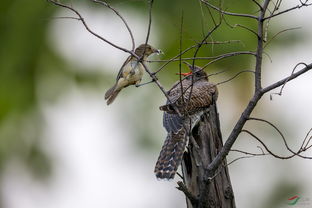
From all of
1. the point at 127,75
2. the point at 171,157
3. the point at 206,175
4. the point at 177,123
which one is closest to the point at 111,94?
the point at 127,75

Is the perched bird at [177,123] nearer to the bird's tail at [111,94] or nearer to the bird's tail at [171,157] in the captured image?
the bird's tail at [171,157]

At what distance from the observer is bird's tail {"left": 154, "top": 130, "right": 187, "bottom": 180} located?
6.46 metres

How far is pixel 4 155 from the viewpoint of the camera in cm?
1514

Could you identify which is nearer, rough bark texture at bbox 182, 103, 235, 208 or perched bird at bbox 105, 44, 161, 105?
rough bark texture at bbox 182, 103, 235, 208

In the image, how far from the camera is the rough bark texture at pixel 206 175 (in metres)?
5.98

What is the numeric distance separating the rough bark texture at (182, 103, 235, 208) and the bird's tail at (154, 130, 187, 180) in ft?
0.25

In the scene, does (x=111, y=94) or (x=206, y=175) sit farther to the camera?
(x=111, y=94)

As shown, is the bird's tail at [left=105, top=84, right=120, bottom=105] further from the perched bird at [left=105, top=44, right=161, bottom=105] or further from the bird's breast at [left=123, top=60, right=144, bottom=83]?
the bird's breast at [left=123, top=60, right=144, bottom=83]

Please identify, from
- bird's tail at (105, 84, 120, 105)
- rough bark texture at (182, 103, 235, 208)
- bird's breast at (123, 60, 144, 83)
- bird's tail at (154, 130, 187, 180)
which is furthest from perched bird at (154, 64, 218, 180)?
bird's tail at (105, 84, 120, 105)

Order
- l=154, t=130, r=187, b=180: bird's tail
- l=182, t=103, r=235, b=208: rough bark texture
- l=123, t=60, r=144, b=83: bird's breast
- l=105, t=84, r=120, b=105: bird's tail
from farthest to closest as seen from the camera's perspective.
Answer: l=105, t=84, r=120, b=105: bird's tail, l=123, t=60, r=144, b=83: bird's breast, l=154, t=130, r=187, b=180: bird's tail, l=182, t=103, r=235, b=208: rough bark texture

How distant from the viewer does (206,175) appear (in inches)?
231

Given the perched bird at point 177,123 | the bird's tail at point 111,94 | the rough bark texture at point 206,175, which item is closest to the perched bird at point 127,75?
the bird's tail at point 111,94

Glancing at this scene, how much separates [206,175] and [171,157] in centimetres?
75

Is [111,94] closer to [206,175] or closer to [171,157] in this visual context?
[171,157]
